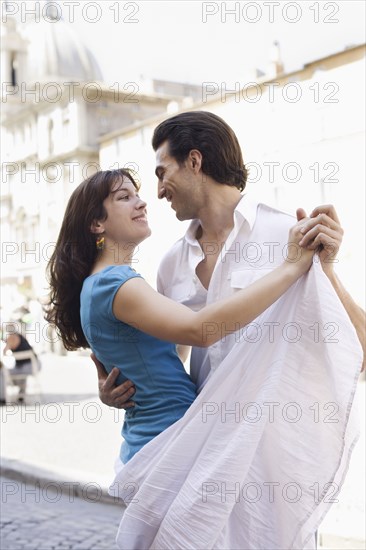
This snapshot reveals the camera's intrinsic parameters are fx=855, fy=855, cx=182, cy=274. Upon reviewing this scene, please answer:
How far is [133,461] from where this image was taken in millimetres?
2805

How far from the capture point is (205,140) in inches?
115

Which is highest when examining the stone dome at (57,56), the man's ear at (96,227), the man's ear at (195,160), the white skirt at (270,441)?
the stone dome at (57,56)

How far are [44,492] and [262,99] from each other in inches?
754

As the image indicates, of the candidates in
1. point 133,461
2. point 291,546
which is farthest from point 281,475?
point 133,461

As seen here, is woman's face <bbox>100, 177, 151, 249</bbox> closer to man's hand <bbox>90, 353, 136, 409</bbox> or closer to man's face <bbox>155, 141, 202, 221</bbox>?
man's face <bbox>155, 141, 202, 221</bbox>

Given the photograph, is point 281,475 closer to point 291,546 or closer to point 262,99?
point 291,546

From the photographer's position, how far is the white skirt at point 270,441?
2.57 meters

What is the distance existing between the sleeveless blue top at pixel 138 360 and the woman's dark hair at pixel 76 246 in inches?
6.0

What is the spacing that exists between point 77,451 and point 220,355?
7.07 m

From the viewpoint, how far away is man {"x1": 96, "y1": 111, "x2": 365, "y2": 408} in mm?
2830

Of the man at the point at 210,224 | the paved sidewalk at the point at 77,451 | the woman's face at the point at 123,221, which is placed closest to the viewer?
the man at the point at 210,224

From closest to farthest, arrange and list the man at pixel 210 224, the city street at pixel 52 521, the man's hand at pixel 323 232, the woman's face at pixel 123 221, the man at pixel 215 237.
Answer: the man's hand at pixel 323 232 → the man at pixel 215 237 → the man at pixel 210 224 → the woman's face at pixel 123 221 → the city street at pixel 52 521

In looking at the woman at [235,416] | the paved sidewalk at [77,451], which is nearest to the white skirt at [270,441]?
the woman at [235,416]

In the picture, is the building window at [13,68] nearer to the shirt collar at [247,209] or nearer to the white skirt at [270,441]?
the shirt collar at [247,209]
